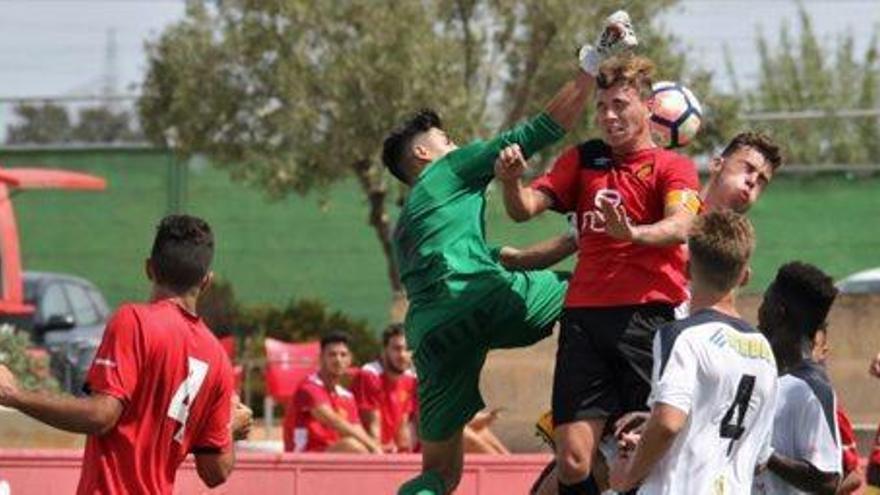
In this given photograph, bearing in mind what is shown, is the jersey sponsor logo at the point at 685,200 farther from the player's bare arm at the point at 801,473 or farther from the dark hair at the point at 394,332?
the dark hair at the point at 394,332

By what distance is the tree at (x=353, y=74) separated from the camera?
32.7m

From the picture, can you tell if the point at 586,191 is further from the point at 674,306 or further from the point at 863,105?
the point at 863,105

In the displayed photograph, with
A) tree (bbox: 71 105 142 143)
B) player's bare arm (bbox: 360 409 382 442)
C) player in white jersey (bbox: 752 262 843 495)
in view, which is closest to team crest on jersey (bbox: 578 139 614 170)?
player in white jersey (bbox: 752 262 843 495)

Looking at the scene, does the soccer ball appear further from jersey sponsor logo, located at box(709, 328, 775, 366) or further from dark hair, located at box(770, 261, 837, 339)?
jersey sponsor logo, located at box(709, 328, 775, 366)

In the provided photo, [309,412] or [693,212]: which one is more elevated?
[693,212]

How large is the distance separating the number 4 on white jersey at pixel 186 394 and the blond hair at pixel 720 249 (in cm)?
183

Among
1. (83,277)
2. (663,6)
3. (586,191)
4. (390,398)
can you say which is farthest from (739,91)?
(586,191)

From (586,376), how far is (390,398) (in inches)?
277

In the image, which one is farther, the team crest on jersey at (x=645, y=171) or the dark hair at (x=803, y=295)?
the team crest on jersey at (x=645, y=171)

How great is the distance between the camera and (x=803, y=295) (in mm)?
9453

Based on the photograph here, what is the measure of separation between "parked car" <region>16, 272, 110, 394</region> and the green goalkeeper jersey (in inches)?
612

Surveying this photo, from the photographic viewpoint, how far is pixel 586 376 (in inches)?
392

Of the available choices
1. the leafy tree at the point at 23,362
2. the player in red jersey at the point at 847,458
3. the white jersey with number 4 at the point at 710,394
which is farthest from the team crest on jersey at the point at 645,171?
the leafy tree at the point at 23,362

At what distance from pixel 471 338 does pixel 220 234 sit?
2535 cm
